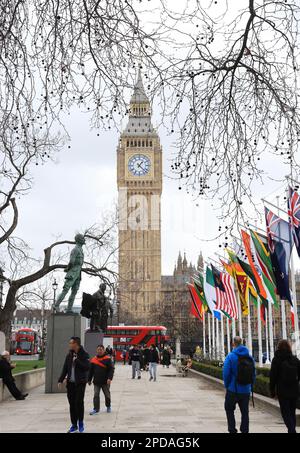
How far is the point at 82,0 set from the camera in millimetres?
5098

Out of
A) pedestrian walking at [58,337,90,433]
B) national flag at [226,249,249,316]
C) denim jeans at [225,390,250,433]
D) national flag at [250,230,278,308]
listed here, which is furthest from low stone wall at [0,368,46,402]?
national flag at [226,249,249,316]

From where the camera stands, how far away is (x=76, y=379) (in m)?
9.75

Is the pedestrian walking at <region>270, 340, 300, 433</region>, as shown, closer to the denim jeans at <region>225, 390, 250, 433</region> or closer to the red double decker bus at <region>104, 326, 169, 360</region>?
the denim jeans at <region>225, 390, 250, 433</region>

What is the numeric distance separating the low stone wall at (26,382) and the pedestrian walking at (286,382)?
8704 mm

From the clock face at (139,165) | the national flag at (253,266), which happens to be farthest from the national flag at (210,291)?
the clock face at (139,165)

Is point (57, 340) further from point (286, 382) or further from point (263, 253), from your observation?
point (286, 382)

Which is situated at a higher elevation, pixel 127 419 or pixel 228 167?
pixel 228 167

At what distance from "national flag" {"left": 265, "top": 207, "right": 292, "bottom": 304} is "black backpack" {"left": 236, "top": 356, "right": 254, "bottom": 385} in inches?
430

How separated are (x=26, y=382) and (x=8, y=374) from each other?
4.30 m

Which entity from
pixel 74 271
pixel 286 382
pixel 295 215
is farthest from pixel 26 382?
pixel 286 382

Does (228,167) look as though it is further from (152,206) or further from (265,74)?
(152,206)

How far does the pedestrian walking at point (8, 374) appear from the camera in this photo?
571 inches
